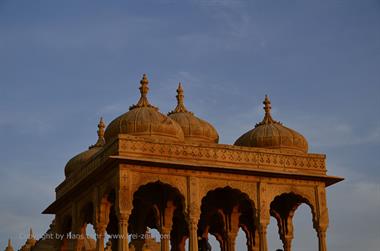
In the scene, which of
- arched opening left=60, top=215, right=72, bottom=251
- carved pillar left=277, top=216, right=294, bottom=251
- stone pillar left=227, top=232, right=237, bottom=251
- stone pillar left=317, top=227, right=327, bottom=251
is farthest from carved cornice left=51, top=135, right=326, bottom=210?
stone pillar left=227, top=232, right=237, bottom=251

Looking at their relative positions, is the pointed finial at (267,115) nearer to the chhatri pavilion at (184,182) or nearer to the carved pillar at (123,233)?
the chhatri pavilion at (184,182)

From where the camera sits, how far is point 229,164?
28344 mm

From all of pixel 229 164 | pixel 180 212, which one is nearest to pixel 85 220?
pixel 180 212

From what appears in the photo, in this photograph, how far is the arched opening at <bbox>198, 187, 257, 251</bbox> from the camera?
31375 millimetres

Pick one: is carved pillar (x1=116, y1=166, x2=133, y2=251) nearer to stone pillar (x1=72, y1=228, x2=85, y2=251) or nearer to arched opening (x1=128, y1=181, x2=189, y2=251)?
arched opening (x1=128, y1=181, x2=189, y2=251)

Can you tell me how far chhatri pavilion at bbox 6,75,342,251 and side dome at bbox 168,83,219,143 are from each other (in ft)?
0.14

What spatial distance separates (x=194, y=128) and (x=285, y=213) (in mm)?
4932

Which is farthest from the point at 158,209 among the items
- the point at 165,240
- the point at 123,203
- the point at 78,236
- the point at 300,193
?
the point at 300,193

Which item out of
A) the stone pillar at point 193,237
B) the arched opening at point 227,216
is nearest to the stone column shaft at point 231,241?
the arched opening at point 227,216

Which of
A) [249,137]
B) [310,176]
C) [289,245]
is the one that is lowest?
[289,245]

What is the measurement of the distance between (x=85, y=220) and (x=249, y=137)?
23.1ft

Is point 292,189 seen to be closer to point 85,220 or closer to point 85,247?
point 85,220

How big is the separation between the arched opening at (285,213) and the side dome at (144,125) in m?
5.62

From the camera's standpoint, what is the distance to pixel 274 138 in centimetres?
3083
